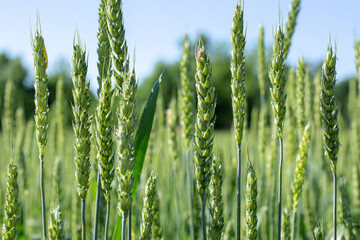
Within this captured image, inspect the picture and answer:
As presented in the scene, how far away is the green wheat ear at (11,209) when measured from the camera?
116cm

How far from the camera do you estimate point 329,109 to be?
113cm

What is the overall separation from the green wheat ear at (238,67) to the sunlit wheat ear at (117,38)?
340mm

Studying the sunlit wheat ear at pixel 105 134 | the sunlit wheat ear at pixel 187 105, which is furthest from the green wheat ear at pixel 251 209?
the sunlit wheat ear at pixel 187 105

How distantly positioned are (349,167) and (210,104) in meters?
3.25

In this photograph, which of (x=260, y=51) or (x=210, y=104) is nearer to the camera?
(x=210, y=104)

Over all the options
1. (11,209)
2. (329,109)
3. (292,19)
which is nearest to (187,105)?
(292,19)

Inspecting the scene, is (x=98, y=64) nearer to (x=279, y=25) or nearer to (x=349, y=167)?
(x=279, y=25)

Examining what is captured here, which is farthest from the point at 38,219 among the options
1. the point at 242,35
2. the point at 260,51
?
the point at 242,35

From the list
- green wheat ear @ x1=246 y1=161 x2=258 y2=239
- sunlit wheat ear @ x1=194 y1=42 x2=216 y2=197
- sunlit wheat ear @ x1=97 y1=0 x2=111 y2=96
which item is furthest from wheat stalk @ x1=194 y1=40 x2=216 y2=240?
sunlit wheat ear @ x1=97 y1=0 x2=111 y2=96

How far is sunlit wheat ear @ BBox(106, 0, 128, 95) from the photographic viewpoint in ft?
3.25

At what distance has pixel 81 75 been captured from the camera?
3.37 ft

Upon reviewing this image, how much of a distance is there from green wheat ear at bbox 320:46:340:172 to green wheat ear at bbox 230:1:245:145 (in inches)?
10.6

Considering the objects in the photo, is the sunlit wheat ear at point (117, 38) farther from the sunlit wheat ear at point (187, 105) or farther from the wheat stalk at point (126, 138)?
the sunlit wheat ear at point (187, 105)

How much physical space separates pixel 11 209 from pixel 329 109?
3.59 ft
